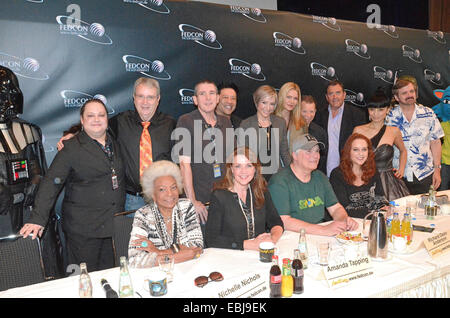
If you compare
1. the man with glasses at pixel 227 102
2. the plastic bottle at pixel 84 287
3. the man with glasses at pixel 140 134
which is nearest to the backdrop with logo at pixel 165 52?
the man with glasses at pixel 227 102

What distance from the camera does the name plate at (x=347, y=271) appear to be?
170 centimetres

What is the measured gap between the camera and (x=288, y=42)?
476cm

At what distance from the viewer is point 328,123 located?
4375 millimetres

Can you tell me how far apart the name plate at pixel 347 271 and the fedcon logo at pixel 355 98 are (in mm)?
3882

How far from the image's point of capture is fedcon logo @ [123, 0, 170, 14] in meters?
3.75

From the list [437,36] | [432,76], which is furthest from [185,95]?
[437,36]

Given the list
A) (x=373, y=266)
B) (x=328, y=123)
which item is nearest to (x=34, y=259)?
(x=373, y=266)

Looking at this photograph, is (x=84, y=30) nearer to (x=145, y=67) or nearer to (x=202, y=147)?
(x=145, y=67)

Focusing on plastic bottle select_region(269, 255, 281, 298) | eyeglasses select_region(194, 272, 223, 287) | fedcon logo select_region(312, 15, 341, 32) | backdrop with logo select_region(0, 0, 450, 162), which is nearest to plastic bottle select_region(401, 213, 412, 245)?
plastic bottle select_region(269, 255, 281, 298)

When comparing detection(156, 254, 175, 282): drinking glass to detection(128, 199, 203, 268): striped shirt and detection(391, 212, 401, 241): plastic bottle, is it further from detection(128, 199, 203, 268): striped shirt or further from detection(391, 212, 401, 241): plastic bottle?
detection(391, 212, 401, 241): plastic bottle

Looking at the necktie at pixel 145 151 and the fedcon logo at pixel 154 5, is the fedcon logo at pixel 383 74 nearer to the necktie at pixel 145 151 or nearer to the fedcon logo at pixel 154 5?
the fedcon logo at pixel 154 5

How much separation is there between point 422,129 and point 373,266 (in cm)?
281

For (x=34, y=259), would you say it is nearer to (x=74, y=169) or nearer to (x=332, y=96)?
(x=74, y=169)
